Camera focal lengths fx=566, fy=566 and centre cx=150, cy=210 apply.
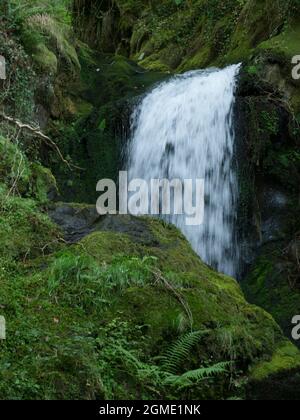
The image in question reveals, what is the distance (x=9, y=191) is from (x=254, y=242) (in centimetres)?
527

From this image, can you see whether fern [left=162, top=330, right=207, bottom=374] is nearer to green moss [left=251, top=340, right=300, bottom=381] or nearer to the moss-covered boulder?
the moss-covered boulder

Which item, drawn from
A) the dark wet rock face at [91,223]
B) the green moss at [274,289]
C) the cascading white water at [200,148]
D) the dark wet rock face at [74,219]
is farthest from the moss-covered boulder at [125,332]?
the cascading white water at [200,148]

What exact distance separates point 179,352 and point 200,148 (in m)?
7.00

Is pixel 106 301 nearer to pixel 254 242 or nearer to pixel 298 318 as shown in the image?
pixel 298 318

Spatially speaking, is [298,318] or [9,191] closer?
[9,191]

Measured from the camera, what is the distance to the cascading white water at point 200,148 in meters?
10.1

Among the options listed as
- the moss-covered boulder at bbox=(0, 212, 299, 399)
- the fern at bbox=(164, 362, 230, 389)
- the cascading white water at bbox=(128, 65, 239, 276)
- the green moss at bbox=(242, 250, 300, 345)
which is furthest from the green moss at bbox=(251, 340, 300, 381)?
the cascading white water at bbox=(128, 65, 239, 276)

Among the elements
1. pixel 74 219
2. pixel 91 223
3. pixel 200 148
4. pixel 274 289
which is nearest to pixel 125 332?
pixel 91 223

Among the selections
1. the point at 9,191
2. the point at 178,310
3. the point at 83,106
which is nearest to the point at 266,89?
the point at 83,106

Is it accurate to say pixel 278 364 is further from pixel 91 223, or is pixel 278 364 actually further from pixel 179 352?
pixel 91 223

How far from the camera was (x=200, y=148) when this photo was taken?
35.2ft

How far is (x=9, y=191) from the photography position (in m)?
6.35

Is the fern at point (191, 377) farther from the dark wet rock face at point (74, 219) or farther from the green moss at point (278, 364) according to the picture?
the dark wet rock face at point (74, 219)

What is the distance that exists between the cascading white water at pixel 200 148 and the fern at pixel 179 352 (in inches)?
226
